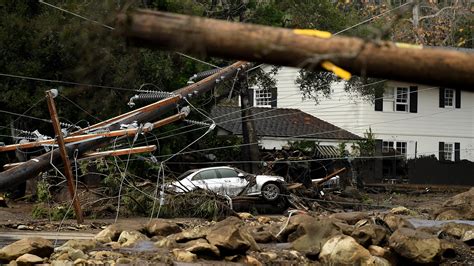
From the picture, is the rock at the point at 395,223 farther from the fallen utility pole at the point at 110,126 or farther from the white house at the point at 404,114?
the white house at the point at 404,114

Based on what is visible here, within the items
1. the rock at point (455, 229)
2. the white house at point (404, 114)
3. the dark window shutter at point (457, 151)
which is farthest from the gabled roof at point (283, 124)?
the rock at point (455, 229)

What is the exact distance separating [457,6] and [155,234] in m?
36.2

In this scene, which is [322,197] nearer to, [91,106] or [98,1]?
[91,106]

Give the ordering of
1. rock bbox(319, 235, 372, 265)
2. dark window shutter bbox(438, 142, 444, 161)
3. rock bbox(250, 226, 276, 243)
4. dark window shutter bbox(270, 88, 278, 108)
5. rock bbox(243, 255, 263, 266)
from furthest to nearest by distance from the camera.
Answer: dark window shutter bbox(438, 142, 444, 161) → dark window shutter bbox(270, 88, 278, 108) → rock bbox(250, 226, 276, 243) → rock bbox(319, 235, 372, 265) → rock bbox(243, 255, 263, 266)

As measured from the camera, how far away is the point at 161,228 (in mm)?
18953

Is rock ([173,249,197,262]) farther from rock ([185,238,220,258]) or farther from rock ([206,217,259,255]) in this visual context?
rock ([206,217,259,255])

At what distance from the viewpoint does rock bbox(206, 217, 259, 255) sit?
1605cm

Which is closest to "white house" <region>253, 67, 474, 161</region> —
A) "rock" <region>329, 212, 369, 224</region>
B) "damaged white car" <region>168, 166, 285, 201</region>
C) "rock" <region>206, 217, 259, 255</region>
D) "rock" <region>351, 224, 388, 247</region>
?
"damaged white car" <region>168, 166, 285, 201</region>

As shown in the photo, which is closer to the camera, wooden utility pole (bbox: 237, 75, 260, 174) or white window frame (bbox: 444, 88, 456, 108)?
wooden utility pole (bbox: 237, 75, 260, 174)

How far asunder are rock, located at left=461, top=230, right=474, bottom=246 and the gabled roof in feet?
85.5

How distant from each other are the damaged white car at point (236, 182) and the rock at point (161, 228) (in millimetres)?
10492

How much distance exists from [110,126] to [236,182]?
906 cm

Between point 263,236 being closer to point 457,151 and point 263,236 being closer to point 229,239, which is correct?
point 229,239

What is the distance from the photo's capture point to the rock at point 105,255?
51.3 feet
